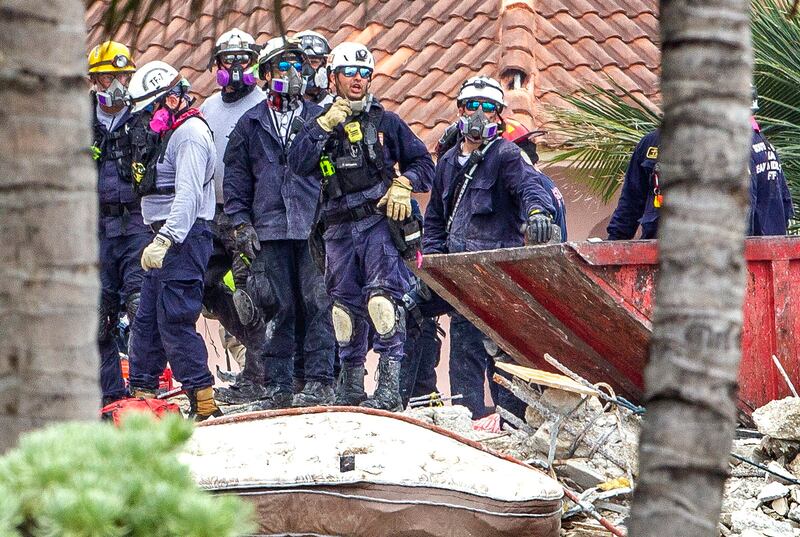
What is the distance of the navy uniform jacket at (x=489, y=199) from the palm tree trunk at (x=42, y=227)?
18.1 feet

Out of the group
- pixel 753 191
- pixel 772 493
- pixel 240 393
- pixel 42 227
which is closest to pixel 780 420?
pixel 772 493

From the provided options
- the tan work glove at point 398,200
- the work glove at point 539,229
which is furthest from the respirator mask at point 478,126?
the work glove at point 539,229

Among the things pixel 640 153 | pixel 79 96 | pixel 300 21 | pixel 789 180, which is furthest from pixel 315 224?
pixel 79 96

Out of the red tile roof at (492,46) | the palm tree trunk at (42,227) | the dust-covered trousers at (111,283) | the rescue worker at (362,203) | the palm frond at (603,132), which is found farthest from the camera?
the red tile roof at (492,46)

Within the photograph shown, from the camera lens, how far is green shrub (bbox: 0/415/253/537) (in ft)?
6.75

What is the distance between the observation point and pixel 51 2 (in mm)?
2527

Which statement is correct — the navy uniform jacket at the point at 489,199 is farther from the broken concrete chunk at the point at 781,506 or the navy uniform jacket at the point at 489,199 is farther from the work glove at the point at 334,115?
the broken concrete chunk at the point at 781,506

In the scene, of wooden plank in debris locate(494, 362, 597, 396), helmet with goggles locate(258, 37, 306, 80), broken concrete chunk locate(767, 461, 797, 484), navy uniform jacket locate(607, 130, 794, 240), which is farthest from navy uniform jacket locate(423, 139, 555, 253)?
broken concrete chunk locate(767, 461, 797, 484)

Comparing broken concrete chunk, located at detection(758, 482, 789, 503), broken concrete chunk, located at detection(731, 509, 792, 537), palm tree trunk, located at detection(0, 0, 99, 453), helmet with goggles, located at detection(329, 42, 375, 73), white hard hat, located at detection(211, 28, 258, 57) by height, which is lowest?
broken concrete chunk, located at detection(731, 509, 792, 537)

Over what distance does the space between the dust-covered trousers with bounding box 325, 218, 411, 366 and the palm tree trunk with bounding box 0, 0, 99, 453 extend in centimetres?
540

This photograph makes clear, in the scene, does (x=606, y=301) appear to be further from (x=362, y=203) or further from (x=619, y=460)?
(x=362, y=203)

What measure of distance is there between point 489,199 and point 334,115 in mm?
951

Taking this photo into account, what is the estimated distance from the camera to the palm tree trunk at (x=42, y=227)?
2.48m

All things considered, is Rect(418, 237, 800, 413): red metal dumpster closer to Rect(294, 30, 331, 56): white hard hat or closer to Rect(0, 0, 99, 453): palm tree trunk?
Rect(294, 30, 331, 56): white hard hat
